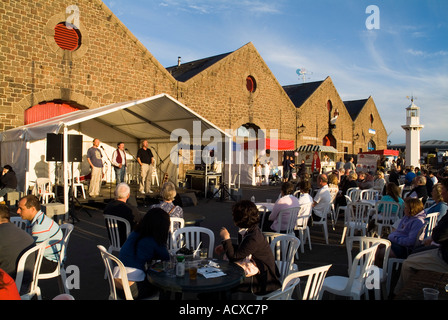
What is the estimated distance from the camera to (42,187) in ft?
29.9

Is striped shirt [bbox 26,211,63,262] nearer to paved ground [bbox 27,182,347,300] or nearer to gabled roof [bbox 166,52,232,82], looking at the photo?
paved ground [bbox 27,182,347,300]

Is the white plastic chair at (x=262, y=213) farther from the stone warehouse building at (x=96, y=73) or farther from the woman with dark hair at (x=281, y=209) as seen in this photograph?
the stone warehouse building at (x=96, y=73)

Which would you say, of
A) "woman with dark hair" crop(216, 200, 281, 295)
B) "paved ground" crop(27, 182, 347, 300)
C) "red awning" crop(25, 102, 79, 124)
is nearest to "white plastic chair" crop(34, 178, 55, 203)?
"paved ground" crop(27, 182, 347, 300)

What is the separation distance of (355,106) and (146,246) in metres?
32.0

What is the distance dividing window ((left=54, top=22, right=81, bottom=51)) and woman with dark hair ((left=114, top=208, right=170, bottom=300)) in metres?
10.8

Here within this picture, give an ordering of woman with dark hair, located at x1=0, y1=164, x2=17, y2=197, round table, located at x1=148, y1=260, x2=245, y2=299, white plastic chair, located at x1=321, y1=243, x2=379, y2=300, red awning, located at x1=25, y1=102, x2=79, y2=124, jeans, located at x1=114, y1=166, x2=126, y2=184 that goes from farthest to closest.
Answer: red awning, located at x1=25, y1=102, x2=79, y2=124
jeans, located at x1=114, y1=166, x2=126, y2=184
woman with dark hair, located at x1=0, y1=164, x2=17, y2=197
white plastic chair, located at x1=321, y1=243, x2=379, y2=300
round table, located at x1=148, y1=260, x2=245, y2=299

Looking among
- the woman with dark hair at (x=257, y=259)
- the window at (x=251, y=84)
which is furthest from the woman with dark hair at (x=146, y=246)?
the window at (x=251, y=84)

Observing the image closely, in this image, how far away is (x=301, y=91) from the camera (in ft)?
84.0

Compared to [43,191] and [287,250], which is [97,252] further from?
[43,191]

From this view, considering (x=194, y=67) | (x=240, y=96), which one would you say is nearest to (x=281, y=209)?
(x=240, y=96)

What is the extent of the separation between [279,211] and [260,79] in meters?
15.4

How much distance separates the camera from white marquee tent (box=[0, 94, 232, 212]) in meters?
8.30

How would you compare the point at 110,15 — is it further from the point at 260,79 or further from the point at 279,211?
the point at 279,211
